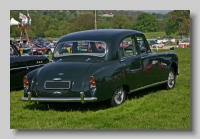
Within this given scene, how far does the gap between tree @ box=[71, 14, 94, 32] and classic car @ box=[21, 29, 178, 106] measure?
9 cm

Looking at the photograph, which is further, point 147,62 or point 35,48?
point 35,48

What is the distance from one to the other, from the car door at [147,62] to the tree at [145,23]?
372 mm

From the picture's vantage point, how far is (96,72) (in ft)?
29.8

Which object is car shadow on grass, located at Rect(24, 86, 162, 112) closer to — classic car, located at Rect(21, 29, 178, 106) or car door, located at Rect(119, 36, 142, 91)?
classic car, located at Rect(21, 29, 178, 106)

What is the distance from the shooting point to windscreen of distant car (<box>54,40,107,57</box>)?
379 inches

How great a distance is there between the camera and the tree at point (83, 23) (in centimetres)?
923

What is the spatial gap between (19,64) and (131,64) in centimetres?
258

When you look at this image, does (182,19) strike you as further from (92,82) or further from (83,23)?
(83,23)

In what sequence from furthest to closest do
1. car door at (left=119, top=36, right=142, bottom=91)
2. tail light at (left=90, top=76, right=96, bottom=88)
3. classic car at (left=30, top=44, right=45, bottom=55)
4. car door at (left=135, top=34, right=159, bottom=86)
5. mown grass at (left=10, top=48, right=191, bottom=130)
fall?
classic car at (left=30, top=44, right=45, bottom=55), car door at (left=135, top=34, right=159, bottom=86), car door at (left=119, top=36, right=142, bottom=91), tail light at (left=90, top=76, right=96, bottom=88), mown grass at (left=10, top=48, right=191, bottom=130)

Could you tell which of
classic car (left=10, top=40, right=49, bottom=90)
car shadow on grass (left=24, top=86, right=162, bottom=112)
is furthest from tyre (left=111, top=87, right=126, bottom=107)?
classic car (left=10, top=40, right=49, bottom=90)

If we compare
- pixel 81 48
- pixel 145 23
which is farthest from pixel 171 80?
pixel 81 48

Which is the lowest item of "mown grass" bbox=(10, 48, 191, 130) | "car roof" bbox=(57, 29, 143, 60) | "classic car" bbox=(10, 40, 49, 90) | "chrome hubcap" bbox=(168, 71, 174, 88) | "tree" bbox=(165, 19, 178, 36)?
"mown grass" bbox=(10, 48, 191, 130)

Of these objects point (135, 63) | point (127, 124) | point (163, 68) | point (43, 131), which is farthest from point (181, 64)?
point (43, 131)

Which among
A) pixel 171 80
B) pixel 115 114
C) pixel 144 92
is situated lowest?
pixel 115 114
